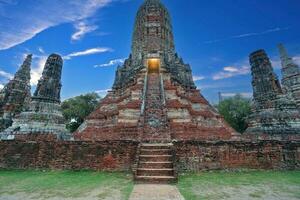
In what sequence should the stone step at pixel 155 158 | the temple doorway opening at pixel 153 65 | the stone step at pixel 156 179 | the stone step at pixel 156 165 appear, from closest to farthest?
the stone step at pixel 156 179, the stone step at pixel 156 165, the stone step at pixel 155 158, the temple doorway opening at pixel 153 65

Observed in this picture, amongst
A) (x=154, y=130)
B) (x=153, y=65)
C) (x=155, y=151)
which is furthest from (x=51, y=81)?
(x=153, y=65)

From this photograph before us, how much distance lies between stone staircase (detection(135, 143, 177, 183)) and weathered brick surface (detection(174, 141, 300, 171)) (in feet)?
2.30

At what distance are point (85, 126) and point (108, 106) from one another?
2.81m

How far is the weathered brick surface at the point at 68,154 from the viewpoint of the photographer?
7.72m

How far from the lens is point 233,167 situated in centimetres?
782

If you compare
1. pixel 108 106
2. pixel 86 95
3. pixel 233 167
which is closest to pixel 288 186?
pixel 233 167

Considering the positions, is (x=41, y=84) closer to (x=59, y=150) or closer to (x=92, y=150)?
(x=59, y=150)

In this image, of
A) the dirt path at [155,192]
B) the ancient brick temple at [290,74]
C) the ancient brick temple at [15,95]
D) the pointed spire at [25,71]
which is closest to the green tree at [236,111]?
the ancient brick temple at [290,74]

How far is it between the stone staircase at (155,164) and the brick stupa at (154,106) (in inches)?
35.7

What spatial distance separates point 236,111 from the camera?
104ft

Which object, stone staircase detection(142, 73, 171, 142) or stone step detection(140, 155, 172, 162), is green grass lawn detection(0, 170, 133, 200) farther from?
stone staircase detection(142, 73, 171, 142)

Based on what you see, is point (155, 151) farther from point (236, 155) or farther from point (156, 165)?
point (236, 155)

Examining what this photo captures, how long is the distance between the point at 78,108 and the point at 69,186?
94.2ft

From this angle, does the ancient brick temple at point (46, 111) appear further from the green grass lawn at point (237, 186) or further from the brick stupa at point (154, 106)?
the green grass lawn at point (237, 186)
